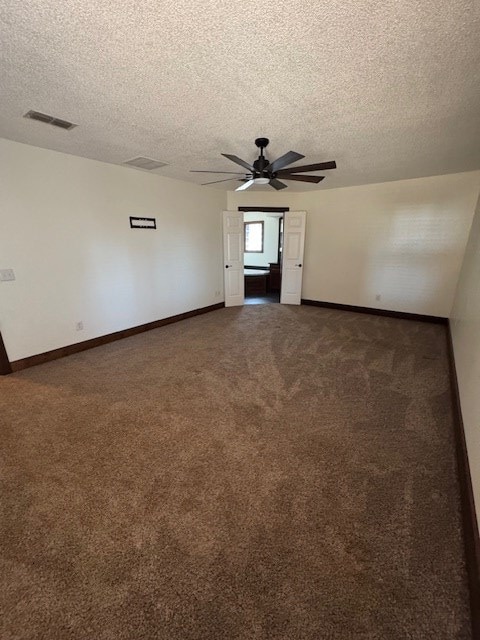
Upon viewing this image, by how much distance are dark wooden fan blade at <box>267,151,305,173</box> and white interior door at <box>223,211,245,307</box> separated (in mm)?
2735

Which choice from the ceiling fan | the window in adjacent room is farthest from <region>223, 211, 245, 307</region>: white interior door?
the window in adjacent room

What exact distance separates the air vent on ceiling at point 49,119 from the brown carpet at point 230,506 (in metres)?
2.50

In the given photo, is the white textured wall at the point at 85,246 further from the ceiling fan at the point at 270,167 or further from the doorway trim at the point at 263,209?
the ceiling fan at the point at 270,167

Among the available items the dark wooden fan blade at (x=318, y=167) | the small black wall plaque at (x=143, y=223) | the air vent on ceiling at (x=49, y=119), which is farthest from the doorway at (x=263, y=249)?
the air vent on ceiling at (x=49, y=119)

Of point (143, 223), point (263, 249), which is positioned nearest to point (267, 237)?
point (263, 249)

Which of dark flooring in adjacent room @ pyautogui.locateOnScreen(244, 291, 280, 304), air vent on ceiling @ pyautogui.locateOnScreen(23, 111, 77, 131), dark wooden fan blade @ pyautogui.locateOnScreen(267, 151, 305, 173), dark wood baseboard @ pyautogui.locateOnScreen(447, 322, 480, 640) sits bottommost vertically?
dark flooring in adjacent room @ pyautogui.locateOnScreen(244, 291, 280, 304)

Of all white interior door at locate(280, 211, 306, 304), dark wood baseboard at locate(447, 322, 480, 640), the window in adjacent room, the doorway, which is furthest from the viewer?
the window in adjacent room

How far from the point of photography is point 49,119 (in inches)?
92.6

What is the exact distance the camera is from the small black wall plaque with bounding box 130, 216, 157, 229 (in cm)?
404

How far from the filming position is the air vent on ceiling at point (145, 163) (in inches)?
137

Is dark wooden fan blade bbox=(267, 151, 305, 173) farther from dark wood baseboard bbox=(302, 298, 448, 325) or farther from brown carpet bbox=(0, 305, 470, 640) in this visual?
dark wood baseboard bbox=(302, 298, 448, 325)

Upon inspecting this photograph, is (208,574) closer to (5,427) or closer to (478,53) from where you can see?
(5,427)

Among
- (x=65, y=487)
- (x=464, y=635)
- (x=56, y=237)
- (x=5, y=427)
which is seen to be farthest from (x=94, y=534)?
(x=56, y=237)

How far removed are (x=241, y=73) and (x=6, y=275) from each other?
3.07 metres
